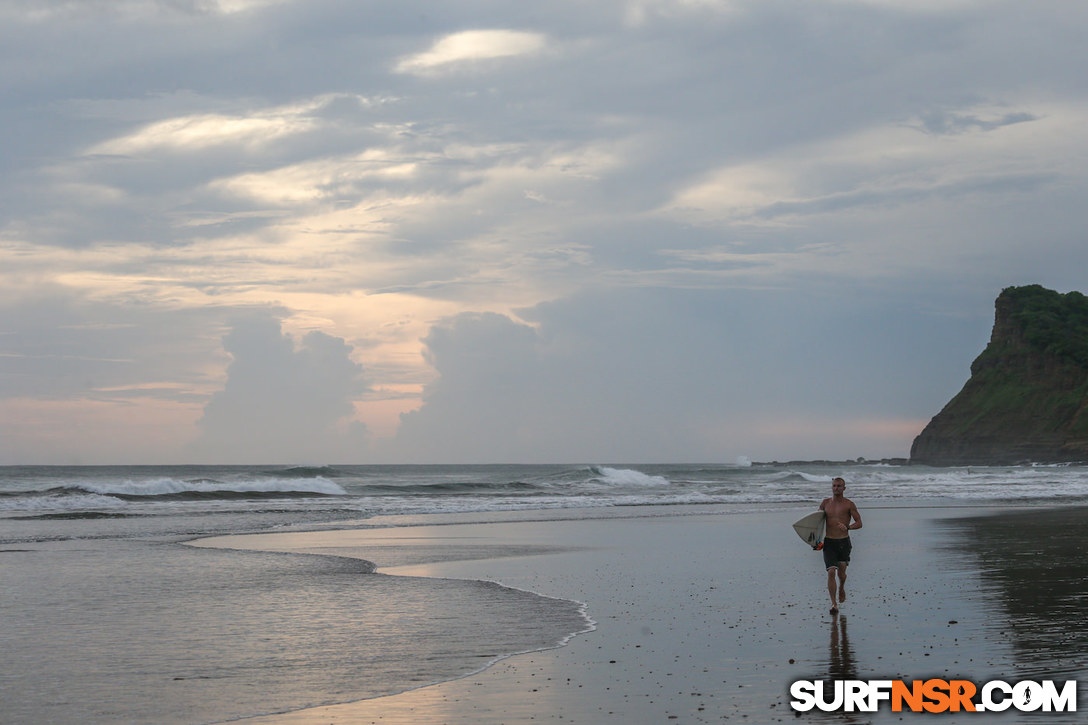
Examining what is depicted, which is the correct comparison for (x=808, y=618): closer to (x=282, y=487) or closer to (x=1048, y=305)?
(x=282, y=487)

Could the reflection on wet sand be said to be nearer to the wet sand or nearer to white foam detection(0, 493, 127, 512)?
the wet sand

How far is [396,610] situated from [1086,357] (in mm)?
129986

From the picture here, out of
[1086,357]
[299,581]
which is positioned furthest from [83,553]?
[1086,357]

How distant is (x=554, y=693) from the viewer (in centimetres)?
827

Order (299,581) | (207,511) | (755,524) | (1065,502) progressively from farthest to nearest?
(1065,502) → (207,511) → (755,524) → (299,581)

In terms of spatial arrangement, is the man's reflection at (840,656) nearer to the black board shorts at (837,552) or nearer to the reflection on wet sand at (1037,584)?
the reflection on wet sand at (1037,584)

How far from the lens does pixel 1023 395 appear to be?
12350cm

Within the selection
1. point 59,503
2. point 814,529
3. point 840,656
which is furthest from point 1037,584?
point 59,503

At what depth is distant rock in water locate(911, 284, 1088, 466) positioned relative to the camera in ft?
381

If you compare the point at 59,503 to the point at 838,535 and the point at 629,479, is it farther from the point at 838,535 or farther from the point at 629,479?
the point at 629,479

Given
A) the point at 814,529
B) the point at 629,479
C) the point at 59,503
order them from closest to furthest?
1. the point at 814,529
2. the point at 59,503
3. the point at 629,479

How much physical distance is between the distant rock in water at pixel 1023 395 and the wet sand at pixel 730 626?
4162 inches

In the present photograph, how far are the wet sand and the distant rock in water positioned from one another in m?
106

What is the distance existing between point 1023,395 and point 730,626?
419 ft
